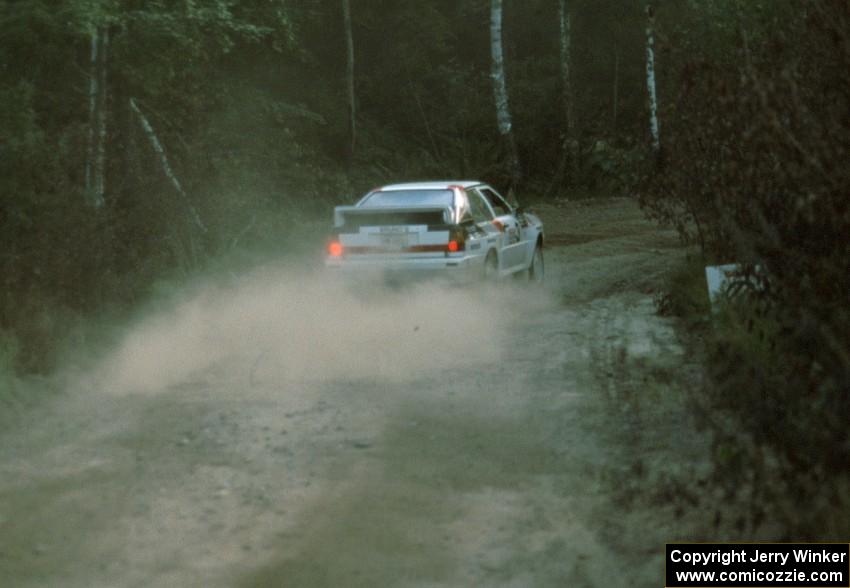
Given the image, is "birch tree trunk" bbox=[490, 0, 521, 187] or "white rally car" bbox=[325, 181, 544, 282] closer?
"white rally car" bbox=[325, 181, 544, 282]

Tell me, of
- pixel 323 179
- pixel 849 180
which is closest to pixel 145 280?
pixel 849 180

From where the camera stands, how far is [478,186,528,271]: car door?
17500 mm

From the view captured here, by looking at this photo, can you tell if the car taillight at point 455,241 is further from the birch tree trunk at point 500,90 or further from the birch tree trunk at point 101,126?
the birch tree trunk at point 500,90

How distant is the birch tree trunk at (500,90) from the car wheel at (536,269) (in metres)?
19.8

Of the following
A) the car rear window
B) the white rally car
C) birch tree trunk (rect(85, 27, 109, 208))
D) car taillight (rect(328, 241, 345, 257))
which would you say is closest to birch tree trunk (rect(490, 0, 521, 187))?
the car rear window

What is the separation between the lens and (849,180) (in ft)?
22.1

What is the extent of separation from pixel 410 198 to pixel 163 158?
14.1 ft

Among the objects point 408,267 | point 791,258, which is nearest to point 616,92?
point 408,267

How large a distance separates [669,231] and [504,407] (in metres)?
18.7

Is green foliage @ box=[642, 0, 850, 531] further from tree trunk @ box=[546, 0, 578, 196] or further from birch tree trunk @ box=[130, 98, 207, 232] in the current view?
tree trunk @ box=[546, 0, 578, 196]

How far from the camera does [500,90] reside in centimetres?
3912

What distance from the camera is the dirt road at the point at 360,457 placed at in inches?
256

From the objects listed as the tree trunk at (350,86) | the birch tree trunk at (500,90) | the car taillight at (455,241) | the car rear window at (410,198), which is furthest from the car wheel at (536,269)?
the birch tree trunk at (500,90)

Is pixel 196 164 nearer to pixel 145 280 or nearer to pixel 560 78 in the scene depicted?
pixel 145 280
